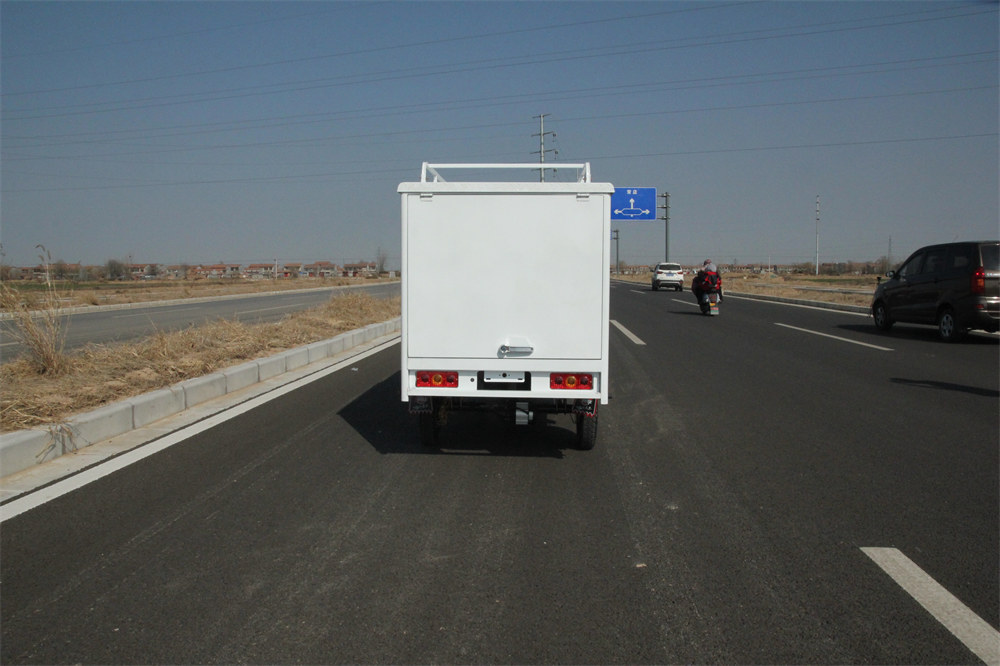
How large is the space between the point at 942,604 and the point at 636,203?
40.3 m

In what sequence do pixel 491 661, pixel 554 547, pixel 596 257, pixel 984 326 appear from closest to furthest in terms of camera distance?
pixel 491 661 → pixel 554 547 → pixel 596 257 → pixel 984 326

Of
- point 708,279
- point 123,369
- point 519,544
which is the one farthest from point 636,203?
point 519,544

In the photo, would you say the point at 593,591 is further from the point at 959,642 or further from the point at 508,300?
the point at 508,300

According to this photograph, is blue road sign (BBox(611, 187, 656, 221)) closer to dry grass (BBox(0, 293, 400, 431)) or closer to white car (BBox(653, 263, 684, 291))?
white car (BBox(653, 263, 684, 291))

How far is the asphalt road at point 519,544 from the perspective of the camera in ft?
10.7

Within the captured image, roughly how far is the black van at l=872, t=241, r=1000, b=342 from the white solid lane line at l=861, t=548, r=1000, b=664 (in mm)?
12505

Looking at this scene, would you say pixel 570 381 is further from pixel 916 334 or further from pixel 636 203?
pixel 636 203

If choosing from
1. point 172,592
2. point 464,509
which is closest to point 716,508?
point 464,509

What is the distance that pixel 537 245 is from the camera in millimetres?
5926

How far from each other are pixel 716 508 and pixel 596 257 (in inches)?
81.1

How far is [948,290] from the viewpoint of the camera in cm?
1534

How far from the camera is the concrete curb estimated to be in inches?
228

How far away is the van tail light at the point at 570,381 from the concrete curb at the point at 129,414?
3983mm

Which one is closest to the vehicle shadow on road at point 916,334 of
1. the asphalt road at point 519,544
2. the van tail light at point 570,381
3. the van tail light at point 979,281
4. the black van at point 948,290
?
the black van at point 948,290
